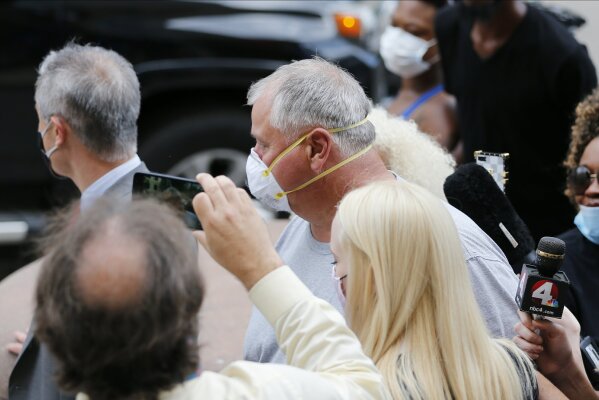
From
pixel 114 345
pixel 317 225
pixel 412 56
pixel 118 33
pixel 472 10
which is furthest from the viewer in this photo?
pixel 118 33

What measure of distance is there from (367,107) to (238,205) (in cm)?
101

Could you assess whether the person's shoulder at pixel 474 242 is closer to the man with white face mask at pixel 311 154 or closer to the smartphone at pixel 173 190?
the man with white face mask at pixel 311 154

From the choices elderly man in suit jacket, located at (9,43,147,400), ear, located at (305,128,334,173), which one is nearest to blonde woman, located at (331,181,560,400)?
ear, located at (305,128,334,173)

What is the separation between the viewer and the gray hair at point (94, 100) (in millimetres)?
3135

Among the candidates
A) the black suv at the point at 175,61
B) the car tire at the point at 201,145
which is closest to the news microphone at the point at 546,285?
the black suv at the point at 175,61

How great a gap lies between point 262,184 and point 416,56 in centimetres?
240

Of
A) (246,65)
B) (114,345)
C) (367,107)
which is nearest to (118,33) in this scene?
(246,65)

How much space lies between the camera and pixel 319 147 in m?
2.62

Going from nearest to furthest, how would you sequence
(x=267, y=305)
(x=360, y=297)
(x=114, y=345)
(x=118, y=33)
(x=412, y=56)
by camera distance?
1. (x=114, y=345)
2. (x=267, y=305)
3. (x=360, y=297)
4. (x=412, y=56)
5. (x=118, y=33)

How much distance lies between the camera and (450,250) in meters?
2.01

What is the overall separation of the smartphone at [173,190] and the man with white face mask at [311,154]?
1.03 ft

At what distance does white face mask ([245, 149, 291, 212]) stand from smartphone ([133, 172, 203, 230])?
31 centimetres

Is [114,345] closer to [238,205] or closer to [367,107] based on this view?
[238,205]

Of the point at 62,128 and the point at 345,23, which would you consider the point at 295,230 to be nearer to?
the point at 62,128
